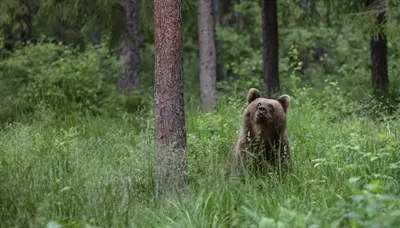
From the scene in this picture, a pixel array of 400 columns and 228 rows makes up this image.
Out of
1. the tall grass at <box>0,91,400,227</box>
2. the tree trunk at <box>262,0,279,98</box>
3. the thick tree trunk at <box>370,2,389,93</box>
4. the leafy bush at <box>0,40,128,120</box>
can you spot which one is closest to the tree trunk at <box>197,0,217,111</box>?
the tree trunk at <box>262,0,279,98</box>

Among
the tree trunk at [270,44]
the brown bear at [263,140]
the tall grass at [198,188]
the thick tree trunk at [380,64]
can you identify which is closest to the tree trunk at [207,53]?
the tree trunk at [270,44]

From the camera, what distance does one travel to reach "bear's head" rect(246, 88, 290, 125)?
861 centimetres

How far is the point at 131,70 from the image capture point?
63.8 feet

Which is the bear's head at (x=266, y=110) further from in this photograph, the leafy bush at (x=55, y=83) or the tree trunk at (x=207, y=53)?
the leafy bush at (x=55, y=83)

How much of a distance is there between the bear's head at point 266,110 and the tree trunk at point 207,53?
618 centimetres

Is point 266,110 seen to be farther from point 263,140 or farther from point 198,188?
point 198,188

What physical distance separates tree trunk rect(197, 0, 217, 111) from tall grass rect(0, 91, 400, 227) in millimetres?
5140

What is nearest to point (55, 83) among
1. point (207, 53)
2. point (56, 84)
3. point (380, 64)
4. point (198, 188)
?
point (56, 84)

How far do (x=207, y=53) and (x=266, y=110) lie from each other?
24.4 ft

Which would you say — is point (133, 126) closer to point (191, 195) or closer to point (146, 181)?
point (146, 181)

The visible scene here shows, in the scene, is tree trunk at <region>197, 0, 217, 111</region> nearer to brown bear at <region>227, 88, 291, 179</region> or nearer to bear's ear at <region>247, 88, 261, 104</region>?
bear's ear at <region>247, 88, 261, 104</region>

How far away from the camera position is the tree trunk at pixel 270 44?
16281 millimetres

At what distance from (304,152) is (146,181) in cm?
263

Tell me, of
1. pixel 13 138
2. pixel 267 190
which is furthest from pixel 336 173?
pixel 13 138
